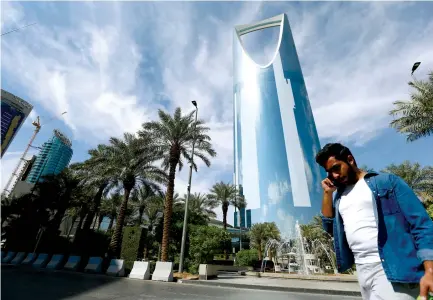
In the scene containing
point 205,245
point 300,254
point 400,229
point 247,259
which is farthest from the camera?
point 247,259

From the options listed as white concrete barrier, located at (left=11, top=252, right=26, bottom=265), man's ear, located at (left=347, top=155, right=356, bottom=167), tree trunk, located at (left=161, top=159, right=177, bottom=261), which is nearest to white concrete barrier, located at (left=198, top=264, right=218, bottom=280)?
tree trunk, located at (left=161, top=159, right=177, bottom=261)

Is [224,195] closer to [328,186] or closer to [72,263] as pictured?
[72,263]

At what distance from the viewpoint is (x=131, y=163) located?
19844 millimetres

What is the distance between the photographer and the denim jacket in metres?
1.36

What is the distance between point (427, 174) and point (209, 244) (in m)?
19.5

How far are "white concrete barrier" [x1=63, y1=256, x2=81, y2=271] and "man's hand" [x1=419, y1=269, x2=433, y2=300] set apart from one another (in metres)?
20.5

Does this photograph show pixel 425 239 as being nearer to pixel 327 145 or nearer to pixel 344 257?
pixel 344 257

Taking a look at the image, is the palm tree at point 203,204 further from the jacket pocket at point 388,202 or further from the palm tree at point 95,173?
the jacket pocket at point 388,202

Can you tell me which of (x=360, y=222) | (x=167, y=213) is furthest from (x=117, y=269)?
(x=360, y=222)

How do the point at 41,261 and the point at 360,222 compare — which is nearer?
the point at 360,222

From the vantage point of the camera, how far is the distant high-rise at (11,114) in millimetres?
18822

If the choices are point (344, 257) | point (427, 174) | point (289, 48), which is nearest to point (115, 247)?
point (344, 257)

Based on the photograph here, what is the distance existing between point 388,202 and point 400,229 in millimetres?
173

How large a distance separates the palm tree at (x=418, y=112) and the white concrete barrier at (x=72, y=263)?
2255 cm
